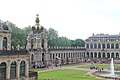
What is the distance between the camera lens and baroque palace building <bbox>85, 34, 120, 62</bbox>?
125131mm

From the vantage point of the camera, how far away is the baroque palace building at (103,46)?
125131 mm

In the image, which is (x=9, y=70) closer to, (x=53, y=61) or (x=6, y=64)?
(x=6, y=64)

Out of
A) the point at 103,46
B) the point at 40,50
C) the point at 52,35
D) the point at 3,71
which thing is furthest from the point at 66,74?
the point at 52,35

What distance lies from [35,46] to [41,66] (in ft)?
27.6

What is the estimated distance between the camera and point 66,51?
11319 centimetres

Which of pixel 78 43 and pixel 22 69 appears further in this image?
pixel 78 43

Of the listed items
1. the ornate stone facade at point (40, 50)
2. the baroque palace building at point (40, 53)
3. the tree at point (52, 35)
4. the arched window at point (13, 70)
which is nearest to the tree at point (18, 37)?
the ornate stone facade at point (40, 50)

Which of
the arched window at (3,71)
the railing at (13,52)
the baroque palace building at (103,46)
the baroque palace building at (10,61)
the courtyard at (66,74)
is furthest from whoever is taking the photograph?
the baroque palace building at (103,46)

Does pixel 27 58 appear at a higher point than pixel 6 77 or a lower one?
higher

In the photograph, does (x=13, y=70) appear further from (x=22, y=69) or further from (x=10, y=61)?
(x=22, y=69)

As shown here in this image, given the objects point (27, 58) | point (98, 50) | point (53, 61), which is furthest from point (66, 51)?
point (27, 58)

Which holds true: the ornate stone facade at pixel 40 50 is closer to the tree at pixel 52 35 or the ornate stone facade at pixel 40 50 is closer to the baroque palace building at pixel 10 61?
the tree at pixel 52 35

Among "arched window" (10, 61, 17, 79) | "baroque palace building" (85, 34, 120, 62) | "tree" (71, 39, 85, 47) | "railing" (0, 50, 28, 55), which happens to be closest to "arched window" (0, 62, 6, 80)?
"arched window" (10, 61, 17, 79)

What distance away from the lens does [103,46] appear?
128500 mm
